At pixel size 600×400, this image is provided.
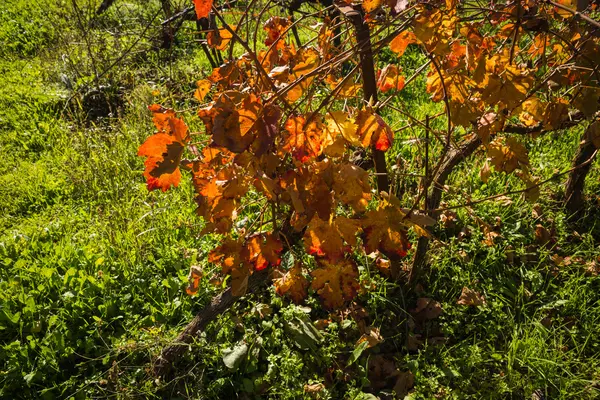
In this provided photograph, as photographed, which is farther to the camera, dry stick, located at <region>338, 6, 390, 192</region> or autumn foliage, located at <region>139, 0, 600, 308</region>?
dry stick, located at <region>338, 6, 390, 192</region>

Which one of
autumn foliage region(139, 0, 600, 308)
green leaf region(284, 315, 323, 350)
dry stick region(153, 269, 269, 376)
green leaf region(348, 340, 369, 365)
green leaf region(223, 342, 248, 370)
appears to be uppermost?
autumn foliage region(139, 0, 600, 308)

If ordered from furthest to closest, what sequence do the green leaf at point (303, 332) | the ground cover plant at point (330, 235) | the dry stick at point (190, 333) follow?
the green leaf at point (303, 332)
the dry stick at point (190, 333)
the ground cover plant at point (330, 235)

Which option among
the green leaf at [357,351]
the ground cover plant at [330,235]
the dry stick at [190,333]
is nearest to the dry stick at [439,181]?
the ground cover plant at [330,235]

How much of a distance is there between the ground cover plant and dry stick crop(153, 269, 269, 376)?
0.01 m

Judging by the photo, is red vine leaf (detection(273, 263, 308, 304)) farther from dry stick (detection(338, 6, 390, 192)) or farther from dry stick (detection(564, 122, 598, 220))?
dry stick (detection(564, 122, 598, 220))

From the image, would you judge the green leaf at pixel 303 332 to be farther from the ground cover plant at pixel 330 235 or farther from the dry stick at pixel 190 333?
the dry stick at pixel 190 333

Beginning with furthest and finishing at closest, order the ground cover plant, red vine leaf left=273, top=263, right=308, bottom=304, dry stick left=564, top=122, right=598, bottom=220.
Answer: dry stick left=564, top=122, right=598, bottom=220 < red vine leaf left=273, top=263, right=308, bottom=304 < the ground cover plant

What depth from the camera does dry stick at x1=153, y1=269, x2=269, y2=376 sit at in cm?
198

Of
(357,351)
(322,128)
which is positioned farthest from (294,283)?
(322,128)

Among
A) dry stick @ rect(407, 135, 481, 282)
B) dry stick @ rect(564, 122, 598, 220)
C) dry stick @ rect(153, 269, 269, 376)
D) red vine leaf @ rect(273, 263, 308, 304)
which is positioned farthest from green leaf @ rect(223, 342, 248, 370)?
dry stick @ rect(564, 122, 598, 220)

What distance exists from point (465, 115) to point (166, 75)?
3.67 m

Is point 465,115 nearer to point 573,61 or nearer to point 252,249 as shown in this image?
point 573,61

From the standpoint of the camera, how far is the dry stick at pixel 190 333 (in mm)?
1979

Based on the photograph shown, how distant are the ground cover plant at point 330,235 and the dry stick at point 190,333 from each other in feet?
0.04
